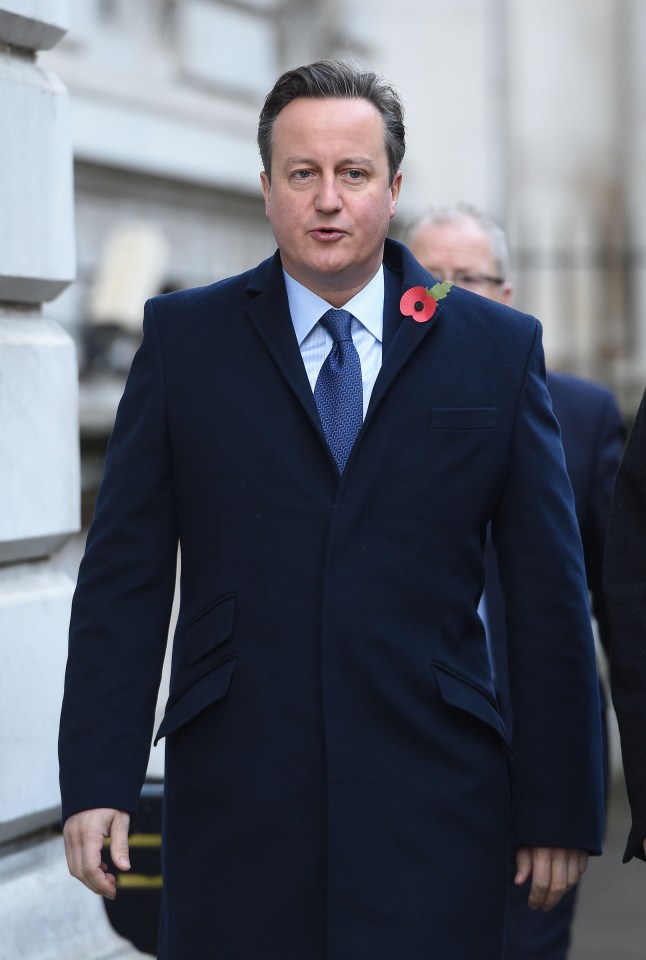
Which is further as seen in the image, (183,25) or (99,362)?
(183,25)

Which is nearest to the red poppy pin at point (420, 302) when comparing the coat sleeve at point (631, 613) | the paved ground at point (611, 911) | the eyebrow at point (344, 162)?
the eyebrow at point (344, 162)

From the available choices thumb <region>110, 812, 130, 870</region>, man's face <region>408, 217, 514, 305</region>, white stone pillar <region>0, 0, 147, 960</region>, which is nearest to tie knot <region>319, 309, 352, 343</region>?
thumb <region>110, 812, 130, 870</region>

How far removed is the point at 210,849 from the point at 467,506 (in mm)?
692

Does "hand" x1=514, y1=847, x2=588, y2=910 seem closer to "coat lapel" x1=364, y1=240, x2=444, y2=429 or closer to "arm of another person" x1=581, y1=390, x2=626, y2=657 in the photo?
"coat lapel" x1=364, y1=240, x2=444, y2=429

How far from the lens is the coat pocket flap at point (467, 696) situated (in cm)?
316

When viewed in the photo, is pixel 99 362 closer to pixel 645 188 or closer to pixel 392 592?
pixel 645 188

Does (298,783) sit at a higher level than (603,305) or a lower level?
lower

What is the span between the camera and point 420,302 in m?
3.32

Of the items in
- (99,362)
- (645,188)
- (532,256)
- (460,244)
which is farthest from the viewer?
(645,188)

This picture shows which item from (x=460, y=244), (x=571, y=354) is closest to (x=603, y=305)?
(x=571, y=354)

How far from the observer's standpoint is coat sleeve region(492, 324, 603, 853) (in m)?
3.23

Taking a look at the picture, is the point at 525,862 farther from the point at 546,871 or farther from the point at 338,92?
the point at 338,92

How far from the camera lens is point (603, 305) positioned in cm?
1494

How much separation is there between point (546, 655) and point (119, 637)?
27.5 inches
